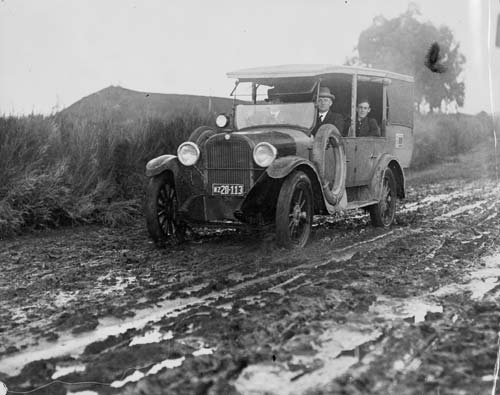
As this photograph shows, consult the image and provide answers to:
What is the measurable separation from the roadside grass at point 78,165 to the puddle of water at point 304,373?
3675mm

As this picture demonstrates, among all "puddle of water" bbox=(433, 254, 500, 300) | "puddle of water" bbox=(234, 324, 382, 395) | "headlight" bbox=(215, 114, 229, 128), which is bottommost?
"puddle of water" bbox=(234, 324, 382, 395)

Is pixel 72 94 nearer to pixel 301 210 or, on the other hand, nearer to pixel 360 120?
pixel 301 210

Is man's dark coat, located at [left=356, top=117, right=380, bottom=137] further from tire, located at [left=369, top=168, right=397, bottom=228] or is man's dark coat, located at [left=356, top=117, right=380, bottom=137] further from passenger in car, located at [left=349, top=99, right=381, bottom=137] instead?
tire, located at [left=369, top=168, right=397, bottom=228]

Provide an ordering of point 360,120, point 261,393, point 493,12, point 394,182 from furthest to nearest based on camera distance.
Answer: point 394,182 < point 360,120 < point 493,12 < point 261,393

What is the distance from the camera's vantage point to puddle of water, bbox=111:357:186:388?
9.18 ft

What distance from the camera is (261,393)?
268 cm

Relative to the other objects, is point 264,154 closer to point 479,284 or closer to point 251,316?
point 479,284

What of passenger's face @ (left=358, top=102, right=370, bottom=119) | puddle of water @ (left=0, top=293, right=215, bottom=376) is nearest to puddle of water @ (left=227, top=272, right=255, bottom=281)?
puddle of water @ (left=0, top=293, right=215, bottom=376)

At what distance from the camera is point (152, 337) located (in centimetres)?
343

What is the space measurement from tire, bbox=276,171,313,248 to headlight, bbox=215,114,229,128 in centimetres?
158

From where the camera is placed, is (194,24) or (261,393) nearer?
(261,393)

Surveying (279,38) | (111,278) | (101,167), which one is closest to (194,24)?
(279,38)

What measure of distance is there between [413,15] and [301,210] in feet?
7.83

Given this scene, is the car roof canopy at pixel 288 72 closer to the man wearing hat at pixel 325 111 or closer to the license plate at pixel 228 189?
the man wearing hat at pixel 325 111
